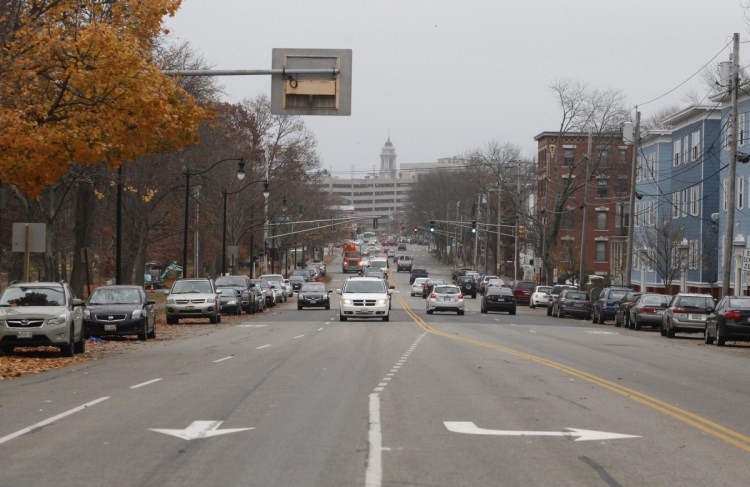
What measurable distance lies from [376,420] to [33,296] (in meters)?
14.4

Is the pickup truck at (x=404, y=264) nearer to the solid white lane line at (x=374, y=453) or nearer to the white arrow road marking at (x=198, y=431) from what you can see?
the solid white lane line at (x=374, y=453)

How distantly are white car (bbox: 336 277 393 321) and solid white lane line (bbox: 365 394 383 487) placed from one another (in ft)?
101

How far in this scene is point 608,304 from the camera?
51.6m

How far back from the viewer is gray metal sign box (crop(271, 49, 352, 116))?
2386 centimetres

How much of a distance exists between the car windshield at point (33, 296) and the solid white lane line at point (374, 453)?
12.8 meters

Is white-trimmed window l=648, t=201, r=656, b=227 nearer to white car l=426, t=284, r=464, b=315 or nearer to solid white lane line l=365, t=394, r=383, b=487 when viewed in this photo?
white car l=426, t=284, r=464, b=315

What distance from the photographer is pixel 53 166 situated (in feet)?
80.0

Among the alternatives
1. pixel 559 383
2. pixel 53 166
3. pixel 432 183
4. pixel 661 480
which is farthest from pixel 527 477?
pixel 432 183

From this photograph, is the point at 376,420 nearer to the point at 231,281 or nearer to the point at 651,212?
the point at 231,281

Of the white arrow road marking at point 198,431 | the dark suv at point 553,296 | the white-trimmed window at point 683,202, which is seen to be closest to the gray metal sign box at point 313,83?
the white arrow road marking at point 198,431

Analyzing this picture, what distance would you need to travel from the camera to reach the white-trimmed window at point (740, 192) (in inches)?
2281

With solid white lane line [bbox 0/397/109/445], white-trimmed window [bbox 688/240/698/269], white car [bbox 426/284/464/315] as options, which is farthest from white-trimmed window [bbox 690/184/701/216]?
solid white lane line [bbox 0/397/109/445]

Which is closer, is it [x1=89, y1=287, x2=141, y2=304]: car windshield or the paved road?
the paved road

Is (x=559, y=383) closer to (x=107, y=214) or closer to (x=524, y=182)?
(x=107, y=214)
